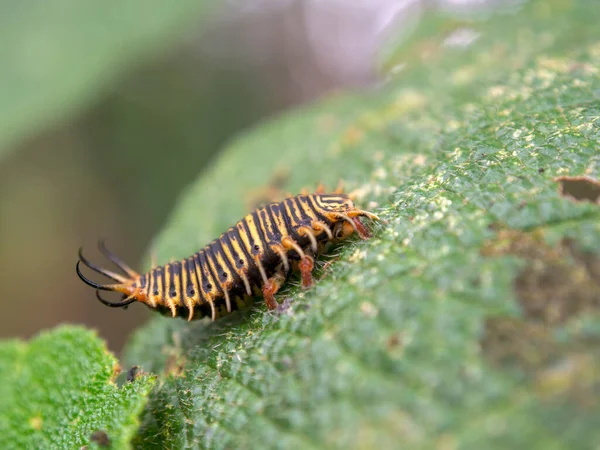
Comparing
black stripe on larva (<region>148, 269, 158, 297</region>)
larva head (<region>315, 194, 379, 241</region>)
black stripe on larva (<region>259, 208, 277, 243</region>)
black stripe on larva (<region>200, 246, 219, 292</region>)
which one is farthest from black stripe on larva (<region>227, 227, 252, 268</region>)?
black stripe on larva (<region>148, 269, 158, 297</region>)

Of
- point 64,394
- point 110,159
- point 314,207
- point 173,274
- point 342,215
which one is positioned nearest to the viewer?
point 342,215

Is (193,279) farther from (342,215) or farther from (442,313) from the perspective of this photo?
(442,313)

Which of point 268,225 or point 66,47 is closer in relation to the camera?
point 268,225

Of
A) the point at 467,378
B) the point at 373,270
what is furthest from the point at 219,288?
the point at 467,378

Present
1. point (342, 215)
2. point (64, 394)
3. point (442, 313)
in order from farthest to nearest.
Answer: point (64, 394) → point (342, 215) → point (442, 313)

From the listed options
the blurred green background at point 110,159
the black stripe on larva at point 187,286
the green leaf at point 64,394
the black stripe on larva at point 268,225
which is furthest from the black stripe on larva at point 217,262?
the blurred green background at point 110,159

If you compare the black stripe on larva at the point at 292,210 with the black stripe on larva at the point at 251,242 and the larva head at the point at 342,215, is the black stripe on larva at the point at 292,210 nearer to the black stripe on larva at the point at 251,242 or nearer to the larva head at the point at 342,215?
the larva head at the point at 342,215

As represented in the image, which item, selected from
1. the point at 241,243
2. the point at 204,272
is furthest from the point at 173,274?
the point at 241,243
